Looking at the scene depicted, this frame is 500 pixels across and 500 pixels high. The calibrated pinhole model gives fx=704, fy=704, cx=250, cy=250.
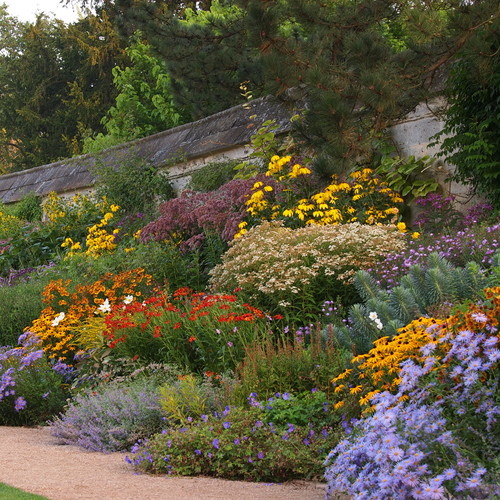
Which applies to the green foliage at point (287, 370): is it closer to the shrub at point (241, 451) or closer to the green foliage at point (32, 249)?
the shrub at point (241, 451)

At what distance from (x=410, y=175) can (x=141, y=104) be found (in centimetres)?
1109

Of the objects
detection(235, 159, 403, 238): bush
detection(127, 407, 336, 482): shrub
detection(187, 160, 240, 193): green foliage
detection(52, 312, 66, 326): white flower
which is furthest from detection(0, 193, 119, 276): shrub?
detection(127, 407, 336, 482): shrub

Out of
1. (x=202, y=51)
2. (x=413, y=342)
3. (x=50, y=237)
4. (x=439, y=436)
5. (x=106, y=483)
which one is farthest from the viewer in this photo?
(x=50, y=237)

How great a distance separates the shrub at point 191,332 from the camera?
17.7ft

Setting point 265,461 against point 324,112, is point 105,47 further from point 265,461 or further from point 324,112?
point 265,461

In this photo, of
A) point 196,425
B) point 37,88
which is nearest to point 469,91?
point 196,425

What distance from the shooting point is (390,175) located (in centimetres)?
832

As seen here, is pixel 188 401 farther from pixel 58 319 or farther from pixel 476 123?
pixel 476 123

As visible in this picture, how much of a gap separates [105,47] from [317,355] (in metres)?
19.9

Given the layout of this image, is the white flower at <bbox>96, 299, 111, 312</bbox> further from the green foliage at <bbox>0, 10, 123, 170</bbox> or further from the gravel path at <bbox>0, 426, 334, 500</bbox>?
the green foliage at <bbox>0, 10, 123, 170</bbox>

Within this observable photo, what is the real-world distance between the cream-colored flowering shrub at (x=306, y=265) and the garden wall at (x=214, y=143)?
1.76 m

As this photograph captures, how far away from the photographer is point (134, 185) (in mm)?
12047

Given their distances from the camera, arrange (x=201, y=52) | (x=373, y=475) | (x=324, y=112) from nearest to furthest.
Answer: (x=373, y=475) → (x=324, y=112) → (x=201, y=52)

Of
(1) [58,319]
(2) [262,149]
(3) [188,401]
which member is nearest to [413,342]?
(3) [188,401]
